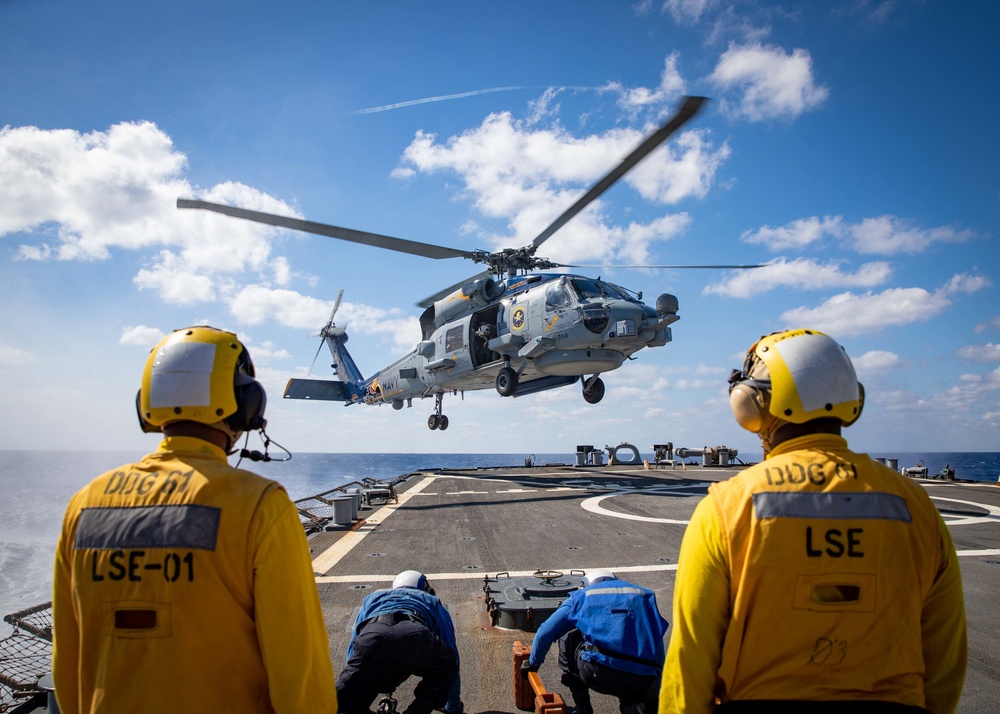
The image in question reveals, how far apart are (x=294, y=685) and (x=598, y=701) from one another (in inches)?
118

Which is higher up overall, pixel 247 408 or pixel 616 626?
pixel 247 408

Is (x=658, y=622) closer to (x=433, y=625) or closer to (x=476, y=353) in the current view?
(x=433, y=625)

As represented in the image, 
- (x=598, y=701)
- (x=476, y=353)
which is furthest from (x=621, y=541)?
(x=476, y=353)

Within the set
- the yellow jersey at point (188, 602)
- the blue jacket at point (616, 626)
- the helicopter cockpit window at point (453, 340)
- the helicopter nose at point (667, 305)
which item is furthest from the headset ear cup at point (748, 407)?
the helicopter cockpit window at point (453, 340)

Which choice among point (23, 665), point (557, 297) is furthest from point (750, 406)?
point (557, 297)

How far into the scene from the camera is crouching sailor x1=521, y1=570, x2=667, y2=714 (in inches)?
131

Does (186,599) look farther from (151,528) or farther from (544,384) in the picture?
(544,384)

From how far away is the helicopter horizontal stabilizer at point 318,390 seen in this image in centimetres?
2859

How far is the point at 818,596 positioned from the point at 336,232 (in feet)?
50.2

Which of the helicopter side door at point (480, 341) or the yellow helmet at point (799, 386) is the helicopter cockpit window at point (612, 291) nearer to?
the helicopter side door at point (480, 341)

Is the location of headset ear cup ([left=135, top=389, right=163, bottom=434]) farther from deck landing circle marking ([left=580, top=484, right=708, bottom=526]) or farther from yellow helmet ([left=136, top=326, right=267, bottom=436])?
deck landing circle marking ([left=580, top=484, right=708, bottom=526])

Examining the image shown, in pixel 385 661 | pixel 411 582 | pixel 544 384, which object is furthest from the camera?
pixel 544 384

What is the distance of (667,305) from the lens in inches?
677

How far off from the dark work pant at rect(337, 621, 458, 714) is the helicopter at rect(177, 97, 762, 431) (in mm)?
11165
